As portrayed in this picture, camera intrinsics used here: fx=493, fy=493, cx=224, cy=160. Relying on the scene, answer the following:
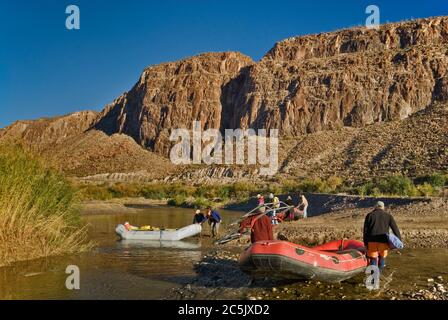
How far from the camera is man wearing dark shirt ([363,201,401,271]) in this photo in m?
9.62

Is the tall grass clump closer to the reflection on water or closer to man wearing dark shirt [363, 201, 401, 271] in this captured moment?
the reflection on water

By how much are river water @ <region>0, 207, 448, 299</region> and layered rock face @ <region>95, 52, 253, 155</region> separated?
101 meters

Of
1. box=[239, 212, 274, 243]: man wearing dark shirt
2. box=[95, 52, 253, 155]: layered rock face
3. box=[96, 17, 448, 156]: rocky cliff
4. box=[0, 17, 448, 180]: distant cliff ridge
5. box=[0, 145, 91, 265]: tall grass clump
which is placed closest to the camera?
box=[239, 212, 274, 243]: man wearing dark shirt

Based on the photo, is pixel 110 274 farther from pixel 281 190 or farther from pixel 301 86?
pixel 301 86

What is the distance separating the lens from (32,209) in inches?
477

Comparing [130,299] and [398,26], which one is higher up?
[398,26]

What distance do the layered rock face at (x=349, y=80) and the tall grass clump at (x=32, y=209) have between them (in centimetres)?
7666

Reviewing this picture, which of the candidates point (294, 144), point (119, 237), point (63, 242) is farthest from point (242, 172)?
point (63, 242)

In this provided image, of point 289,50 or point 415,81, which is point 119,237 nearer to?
point 415,81

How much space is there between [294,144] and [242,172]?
1601 centimetres

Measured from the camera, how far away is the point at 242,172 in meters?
70.8

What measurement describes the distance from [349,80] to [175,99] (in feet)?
160

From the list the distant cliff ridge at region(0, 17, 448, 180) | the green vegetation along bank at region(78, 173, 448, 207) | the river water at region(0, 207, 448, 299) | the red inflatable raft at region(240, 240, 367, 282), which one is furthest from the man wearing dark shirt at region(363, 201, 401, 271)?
the distant cliff ridge at region(0, 17, 448, 180)

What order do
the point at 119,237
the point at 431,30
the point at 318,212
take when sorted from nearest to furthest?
1. the point at 119,237
2. the point at 318,212
3. the point at 431,30
